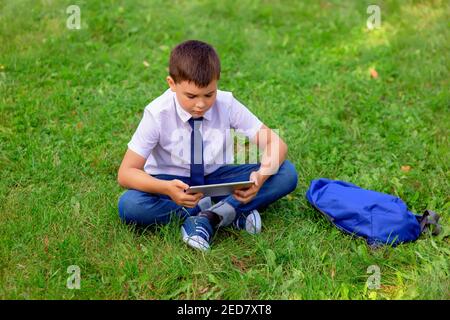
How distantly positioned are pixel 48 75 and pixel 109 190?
5.90ft

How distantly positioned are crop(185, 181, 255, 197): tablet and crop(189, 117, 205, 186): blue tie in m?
0.29

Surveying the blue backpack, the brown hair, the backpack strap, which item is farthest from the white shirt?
the backpack strap

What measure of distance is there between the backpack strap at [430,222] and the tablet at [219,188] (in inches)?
41.5

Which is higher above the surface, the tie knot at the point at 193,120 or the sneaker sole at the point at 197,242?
the tie knot at the point at 193,120

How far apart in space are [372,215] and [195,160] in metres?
1.07

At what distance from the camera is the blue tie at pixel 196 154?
3.32 meters

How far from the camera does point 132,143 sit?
128 inches

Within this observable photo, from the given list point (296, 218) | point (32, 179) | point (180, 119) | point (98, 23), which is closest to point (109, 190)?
point (32, 179)

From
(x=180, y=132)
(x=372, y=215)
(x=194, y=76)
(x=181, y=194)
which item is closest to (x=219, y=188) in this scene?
(x=181, y=194)

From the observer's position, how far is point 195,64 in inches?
121

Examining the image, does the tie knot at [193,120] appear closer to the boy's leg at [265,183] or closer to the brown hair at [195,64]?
the brown hair at [195,64]

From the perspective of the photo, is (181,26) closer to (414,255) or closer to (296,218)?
(296,218)

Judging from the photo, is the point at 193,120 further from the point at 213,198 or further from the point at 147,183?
the point at 213,198

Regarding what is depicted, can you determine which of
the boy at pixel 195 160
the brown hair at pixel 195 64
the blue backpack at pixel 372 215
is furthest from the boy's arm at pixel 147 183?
the blue backpack at pixel 372 215
